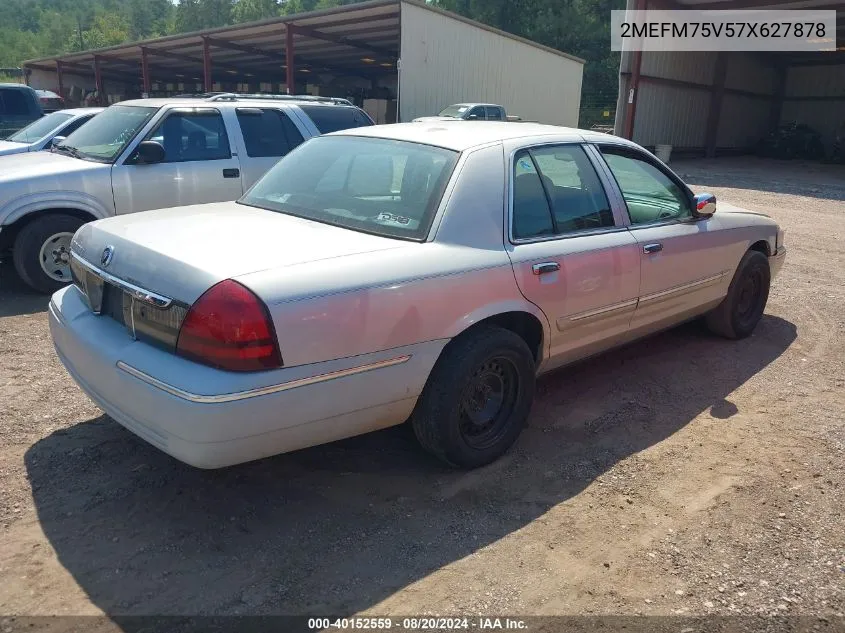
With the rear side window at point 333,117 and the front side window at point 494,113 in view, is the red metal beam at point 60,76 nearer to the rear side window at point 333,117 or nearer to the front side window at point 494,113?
the front side window at point 494,113

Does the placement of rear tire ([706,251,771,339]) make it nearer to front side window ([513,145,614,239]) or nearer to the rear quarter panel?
front side window ([513,145,614,239])

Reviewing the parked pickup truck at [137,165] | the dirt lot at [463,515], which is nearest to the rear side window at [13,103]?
the parked pickup truck at [137,165]

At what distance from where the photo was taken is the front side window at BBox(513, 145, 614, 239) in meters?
3.59

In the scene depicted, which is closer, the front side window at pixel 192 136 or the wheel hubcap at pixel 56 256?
the wheel hubcap at pixel 56 256

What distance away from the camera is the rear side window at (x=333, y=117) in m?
7.62

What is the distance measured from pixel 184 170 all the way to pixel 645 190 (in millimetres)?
4467

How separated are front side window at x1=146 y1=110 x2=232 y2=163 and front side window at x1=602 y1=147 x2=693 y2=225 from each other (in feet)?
13.9

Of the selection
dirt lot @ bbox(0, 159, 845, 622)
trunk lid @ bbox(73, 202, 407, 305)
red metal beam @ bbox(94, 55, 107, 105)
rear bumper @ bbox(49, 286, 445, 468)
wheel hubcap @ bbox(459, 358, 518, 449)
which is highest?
red metal beam @ bbox(94, 55, 107, 105)

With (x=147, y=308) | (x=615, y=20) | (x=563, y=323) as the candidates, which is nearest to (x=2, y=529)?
(x=147, y=308)

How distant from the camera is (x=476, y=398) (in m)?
3.42

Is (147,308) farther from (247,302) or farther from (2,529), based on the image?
(2,529)

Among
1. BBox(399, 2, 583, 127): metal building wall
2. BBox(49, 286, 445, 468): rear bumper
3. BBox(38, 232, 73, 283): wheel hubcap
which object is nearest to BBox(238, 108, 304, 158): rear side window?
BBox(38, 232, 73, 283): wheel hubcap

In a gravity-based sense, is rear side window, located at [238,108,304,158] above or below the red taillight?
above

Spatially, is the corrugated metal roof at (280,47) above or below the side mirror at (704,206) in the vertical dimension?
above
